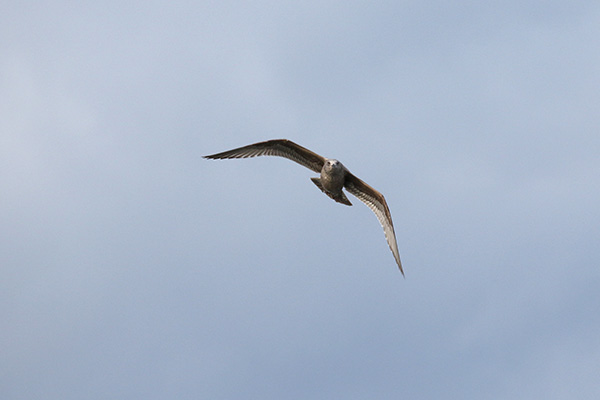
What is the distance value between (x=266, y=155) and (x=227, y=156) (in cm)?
175

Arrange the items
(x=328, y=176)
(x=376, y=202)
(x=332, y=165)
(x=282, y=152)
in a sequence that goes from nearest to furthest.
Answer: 1. (x=332, y=165)
2. (x=328, y=176)
3. (x=282, y=152)
4. (x=376, y=202)

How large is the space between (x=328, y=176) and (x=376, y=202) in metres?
3.07

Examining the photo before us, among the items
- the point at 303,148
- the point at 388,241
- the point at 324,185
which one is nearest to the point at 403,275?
the point at 388,241

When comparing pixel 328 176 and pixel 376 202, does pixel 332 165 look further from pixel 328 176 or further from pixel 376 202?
pixel 376 202

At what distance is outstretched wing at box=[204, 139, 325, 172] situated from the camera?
25688 millimetres

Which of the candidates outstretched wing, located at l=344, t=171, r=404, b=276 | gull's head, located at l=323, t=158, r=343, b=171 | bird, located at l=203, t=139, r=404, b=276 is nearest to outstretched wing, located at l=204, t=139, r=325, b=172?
bird, located at l=203, t=139, r=404, b=276

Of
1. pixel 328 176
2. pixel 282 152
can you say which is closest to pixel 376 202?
pixel 328 176

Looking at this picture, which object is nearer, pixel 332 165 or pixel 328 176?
pixel 332 165

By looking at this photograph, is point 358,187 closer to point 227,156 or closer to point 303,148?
point 303,148

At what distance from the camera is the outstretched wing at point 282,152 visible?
25.7m

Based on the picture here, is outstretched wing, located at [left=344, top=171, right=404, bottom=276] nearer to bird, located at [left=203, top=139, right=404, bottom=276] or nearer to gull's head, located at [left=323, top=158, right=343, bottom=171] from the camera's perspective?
bird, located at [left=203, top=139, right=404, bottom=276]

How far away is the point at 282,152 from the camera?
26.3 m

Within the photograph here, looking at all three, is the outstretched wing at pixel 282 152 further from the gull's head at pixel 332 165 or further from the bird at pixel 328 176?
the gull's head at pixel 332 165

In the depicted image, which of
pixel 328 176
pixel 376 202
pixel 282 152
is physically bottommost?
pixel 328 176
